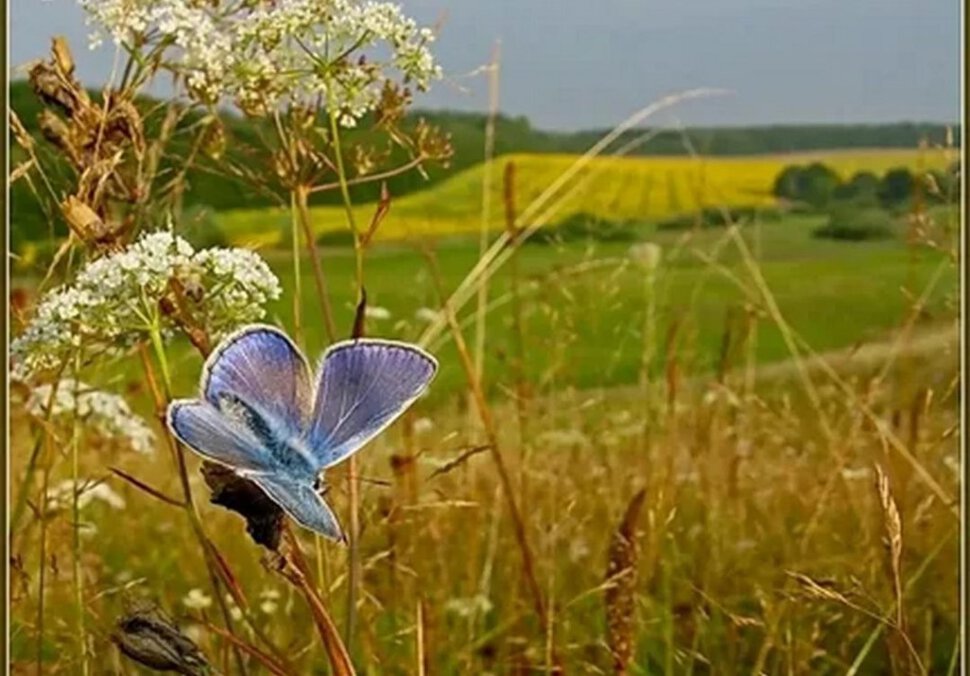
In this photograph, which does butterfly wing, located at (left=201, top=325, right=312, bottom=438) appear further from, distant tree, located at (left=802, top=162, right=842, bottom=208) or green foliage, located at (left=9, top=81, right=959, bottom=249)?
distant tree, located at (left=802, top=162, right=842, bottom=208)

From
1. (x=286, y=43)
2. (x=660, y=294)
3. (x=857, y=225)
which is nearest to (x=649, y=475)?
(x=660, y=294)

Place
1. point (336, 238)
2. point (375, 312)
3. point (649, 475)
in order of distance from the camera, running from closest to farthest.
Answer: point (336, 238) → point (375, 312) → point (649, 475)

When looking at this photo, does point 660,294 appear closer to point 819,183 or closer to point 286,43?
point 819,183

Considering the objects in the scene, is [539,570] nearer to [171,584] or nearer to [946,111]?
[171,584]

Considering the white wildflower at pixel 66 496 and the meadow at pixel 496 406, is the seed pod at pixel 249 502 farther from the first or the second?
the white wildflower at pixel 66 496

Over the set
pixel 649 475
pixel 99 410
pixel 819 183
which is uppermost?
pixel 819 183

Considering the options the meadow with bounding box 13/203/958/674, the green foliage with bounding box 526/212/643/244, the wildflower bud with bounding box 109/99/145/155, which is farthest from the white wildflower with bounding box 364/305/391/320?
the wildflower bud with bounding box 109/99/145/155

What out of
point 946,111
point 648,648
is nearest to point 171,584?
point 648,648
